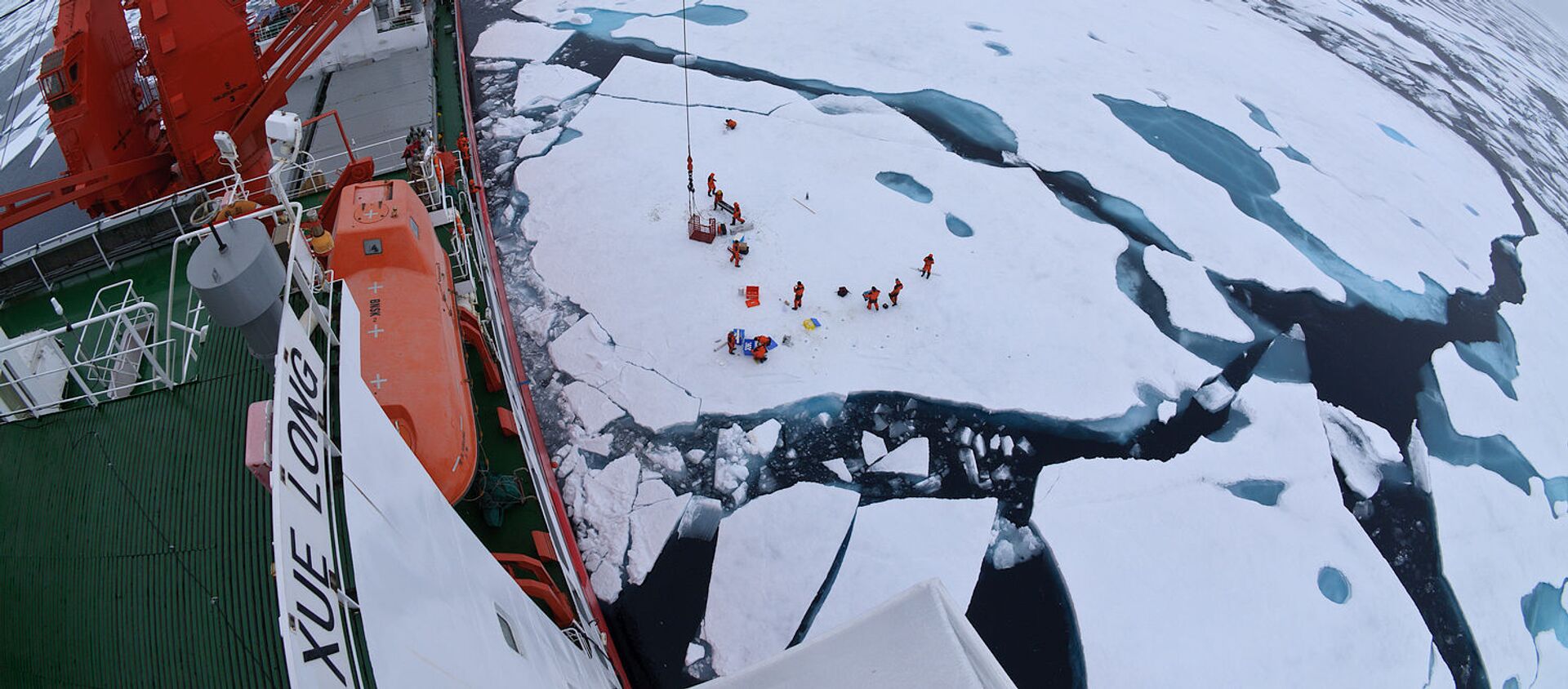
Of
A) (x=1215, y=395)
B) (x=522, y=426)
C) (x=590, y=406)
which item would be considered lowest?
(x=590, y=406)

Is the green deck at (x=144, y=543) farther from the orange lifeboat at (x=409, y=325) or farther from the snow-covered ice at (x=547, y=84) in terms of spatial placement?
the snow-covered ice at (x=547, y=84)

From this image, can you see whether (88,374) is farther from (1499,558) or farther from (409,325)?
(1499,558)

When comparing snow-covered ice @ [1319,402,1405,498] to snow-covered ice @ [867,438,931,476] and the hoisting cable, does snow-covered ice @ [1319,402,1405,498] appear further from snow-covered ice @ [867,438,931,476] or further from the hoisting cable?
the hoisting cable

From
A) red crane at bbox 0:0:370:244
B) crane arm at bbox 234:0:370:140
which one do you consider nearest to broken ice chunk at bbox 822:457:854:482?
red crane at bbox 0:0:370:244

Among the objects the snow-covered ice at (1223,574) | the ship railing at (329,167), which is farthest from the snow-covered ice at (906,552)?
the ship railing at (329,167)

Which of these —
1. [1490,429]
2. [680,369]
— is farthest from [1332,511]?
[680,369]

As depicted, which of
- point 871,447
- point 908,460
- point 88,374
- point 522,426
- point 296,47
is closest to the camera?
point 88,374

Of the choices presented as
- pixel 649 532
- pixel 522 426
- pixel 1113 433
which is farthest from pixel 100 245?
pixel 1113 433
